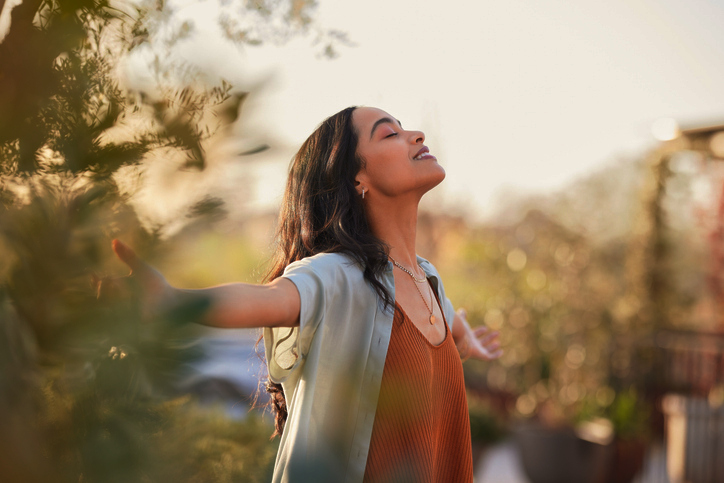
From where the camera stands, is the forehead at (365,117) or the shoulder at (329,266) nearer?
the shoulder at (329,266)

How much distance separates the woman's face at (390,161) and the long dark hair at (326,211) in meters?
0.03

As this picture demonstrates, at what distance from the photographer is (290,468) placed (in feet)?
1.93

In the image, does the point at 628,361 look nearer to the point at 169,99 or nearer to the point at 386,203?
the point at 386,203

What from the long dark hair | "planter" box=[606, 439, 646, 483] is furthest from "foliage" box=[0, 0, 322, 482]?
"planter" box=[606, 439, 646, 483]

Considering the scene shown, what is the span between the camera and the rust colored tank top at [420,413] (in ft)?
4.18

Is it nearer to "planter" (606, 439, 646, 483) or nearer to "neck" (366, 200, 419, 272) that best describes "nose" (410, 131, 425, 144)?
"neck" (366, 200, 419, 272)

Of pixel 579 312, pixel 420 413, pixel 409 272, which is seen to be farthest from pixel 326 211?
pixel 579 312

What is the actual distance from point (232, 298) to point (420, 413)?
0.74 m

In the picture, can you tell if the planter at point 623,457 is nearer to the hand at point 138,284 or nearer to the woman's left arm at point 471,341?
the woman's left arm at point 471,341

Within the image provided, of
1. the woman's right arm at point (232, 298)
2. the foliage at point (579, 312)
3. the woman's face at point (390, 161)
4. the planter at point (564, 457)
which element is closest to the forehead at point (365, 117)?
the woman's face at point (390, 161)

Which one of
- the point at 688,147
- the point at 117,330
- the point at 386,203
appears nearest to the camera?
the point at 117,330

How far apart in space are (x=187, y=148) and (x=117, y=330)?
18 cm

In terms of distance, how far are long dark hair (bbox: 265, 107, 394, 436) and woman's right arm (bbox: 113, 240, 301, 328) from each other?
1.15 feet

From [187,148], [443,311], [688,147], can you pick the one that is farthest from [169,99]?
[688,147]
